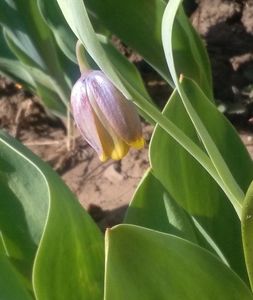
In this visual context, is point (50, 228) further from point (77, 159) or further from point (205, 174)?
point (77, 159)

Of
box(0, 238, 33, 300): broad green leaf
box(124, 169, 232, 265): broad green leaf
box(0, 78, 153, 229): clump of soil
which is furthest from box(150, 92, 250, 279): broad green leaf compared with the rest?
box(0, 78, 153, 229): clump of soil

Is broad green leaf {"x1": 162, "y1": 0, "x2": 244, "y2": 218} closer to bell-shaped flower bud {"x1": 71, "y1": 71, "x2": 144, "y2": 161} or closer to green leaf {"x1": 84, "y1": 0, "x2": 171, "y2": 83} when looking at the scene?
bell-shaped flower bud {"x1": 71, "y1": 71, "x2": 144, "y2": 161}

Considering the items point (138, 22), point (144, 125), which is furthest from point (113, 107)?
point (144, 125)

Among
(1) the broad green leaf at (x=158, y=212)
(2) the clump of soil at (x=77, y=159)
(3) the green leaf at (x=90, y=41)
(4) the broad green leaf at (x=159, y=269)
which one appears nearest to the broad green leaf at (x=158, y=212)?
(1) the broad green leaf at (x=158, y=212)

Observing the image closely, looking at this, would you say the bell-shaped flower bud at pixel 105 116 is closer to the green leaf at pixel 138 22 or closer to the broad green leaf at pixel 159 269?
the broad green leaf at pixel 159 269

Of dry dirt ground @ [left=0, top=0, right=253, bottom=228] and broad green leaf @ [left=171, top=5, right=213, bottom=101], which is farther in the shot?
dry dirt ground @ [left=0, top=0, right=253, bottom=228]
